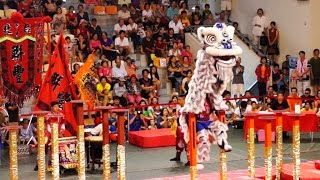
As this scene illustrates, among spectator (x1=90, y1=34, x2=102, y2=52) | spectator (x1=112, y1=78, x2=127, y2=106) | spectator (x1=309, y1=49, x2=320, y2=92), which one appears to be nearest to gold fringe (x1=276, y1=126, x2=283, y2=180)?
spectator (x1=112, y1=78, x2=127, y2=106)

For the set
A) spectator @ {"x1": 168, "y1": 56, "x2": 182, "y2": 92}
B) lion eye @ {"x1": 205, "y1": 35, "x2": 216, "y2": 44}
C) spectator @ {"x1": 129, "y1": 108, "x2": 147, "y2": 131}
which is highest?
lion eye @ {"x1": 205, "y1": 35, "x2": 216, "y2": 44}

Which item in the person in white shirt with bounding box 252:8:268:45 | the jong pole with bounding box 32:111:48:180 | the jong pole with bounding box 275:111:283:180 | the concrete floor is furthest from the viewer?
the person in white shirt with bounding box 252:8:268:45

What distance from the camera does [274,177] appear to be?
9695 millimetres

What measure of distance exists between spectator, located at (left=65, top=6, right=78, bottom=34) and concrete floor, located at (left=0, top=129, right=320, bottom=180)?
3887mm

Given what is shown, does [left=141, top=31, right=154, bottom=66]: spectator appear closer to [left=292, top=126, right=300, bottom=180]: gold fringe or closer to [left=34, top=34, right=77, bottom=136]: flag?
[left=34, top=34, right=77, bottom=136]: flag

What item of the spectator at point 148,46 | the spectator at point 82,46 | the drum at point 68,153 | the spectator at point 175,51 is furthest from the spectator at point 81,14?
the drum at point 68,153

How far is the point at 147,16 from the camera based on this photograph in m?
17.9

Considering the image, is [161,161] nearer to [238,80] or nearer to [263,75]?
[238,80]

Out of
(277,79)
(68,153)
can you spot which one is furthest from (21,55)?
(277,79)

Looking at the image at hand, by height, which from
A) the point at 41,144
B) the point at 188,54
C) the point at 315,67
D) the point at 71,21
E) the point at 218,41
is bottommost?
the point at 41,144

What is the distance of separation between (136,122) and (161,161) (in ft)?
7.04

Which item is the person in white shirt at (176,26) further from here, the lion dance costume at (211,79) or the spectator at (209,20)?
the lion dance costume at (211,79)

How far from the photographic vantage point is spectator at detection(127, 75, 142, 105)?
48.4 ft

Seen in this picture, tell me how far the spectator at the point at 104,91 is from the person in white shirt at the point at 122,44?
2017 millimetres
